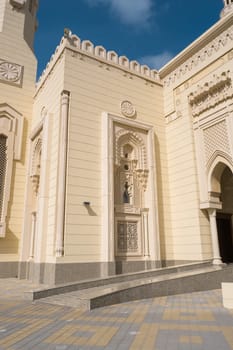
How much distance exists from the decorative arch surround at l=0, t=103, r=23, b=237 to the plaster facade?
0.04 m

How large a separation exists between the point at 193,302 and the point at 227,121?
5.15 meters

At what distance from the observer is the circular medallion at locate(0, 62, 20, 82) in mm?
10961

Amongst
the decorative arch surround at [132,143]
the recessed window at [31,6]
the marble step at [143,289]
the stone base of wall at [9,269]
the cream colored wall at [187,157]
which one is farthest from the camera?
the recessed window at [31,6]

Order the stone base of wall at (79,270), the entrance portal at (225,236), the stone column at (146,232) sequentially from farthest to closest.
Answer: the entrance portal at (225,236), the stone column at (146,232), the stone base of wall at (79,270)

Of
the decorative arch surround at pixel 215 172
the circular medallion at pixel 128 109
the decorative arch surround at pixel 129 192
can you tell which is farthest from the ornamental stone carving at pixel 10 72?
the decorative arch surround at pixel 215 172

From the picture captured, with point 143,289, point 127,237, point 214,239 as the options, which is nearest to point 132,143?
point 127,237

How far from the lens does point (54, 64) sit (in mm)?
9320

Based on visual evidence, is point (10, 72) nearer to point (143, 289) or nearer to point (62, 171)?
point (62, 171)

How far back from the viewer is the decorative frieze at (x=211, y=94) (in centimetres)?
797

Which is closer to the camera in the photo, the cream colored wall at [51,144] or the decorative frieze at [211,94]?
the cream colored wall at [51,144]

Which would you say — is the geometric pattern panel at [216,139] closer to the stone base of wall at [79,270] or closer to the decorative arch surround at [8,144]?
the stone base of wall at [79,270]

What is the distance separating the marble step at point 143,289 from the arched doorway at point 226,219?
2376mm

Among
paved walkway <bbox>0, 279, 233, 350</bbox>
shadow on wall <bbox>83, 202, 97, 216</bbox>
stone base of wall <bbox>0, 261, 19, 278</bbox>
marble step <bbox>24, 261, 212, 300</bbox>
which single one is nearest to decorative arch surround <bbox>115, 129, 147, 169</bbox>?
shadow on wall <bbox>83, 202, 97, 216</bbox>

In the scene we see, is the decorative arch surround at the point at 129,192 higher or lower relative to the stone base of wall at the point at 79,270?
higher
